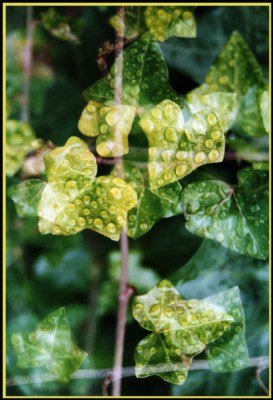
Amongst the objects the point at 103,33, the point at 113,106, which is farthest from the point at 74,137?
the point at 103,33

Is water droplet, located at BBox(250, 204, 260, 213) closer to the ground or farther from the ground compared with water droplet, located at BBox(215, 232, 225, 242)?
farther from the ground

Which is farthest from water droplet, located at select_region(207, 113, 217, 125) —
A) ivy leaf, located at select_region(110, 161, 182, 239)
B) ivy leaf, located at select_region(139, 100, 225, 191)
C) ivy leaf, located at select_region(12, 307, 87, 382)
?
ivy leaf, located at select_region(12, 307, 87, 382)

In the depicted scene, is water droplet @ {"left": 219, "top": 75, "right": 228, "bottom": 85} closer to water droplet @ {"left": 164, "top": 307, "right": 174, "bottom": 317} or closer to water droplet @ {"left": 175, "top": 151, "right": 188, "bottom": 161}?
water droplet @ {"left": 175, "top": 151, "right": 188, "bottom": 161}

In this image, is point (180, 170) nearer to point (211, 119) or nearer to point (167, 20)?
point (211, 119)

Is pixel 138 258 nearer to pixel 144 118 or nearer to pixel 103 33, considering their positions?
pixel 144 118

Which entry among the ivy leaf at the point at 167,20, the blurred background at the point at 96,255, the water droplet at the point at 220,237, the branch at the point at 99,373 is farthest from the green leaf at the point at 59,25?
the branch at the point at 99,373

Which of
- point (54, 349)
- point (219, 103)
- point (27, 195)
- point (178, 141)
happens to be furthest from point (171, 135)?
point (54, 349)
